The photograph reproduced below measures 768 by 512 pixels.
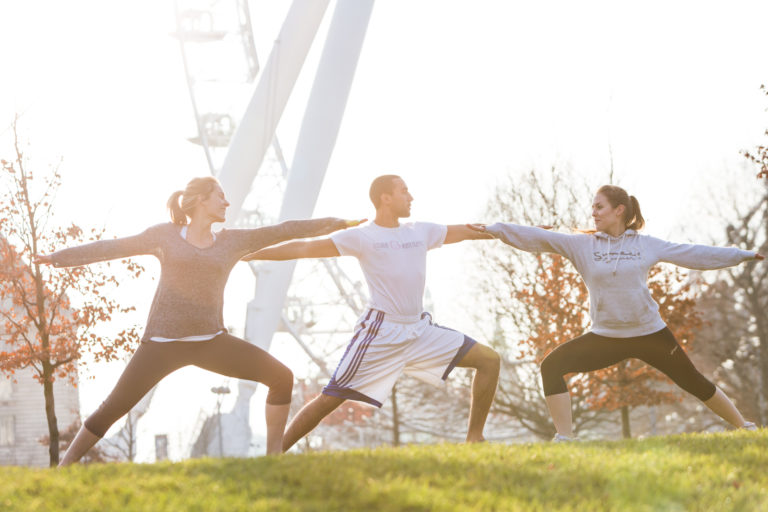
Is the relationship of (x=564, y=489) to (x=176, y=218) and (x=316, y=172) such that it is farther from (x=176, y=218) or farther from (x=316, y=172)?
(x=316, y=172)

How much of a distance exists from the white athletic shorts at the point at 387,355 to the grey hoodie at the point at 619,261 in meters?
1.17

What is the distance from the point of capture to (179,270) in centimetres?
730

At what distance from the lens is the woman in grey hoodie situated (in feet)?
26.5

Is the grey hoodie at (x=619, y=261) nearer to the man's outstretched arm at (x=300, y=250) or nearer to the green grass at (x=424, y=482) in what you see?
the man's outstretched arm at (x=300, y=250)

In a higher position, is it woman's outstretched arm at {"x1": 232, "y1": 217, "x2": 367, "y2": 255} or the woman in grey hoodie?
woman's outstretched arm at {"x1": 232, "y1": 217, "x2": 367, "y2": 255}

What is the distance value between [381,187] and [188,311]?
70.7 inches

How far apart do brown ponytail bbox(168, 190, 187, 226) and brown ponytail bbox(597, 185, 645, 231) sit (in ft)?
11.3

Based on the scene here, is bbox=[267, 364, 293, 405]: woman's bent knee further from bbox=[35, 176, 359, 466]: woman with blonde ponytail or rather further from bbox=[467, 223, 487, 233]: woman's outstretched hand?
bbox=[467, 223, 487, 233]: woman's outstretched hand

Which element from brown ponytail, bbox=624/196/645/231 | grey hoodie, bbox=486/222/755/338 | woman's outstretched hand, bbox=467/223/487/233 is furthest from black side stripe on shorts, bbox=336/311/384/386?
brown ponytail, bbox=624/196/645/231

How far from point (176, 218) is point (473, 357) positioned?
2.54 meters

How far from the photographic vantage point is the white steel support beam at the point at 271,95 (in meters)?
20.1

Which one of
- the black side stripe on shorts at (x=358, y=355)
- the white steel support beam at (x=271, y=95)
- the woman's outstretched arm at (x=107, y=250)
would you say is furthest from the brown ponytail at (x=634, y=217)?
the white steel support beam at (x=271, y=95)

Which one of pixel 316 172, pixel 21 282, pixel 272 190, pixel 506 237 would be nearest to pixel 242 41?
pixel 272 190

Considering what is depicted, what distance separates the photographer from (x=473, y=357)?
771cm
